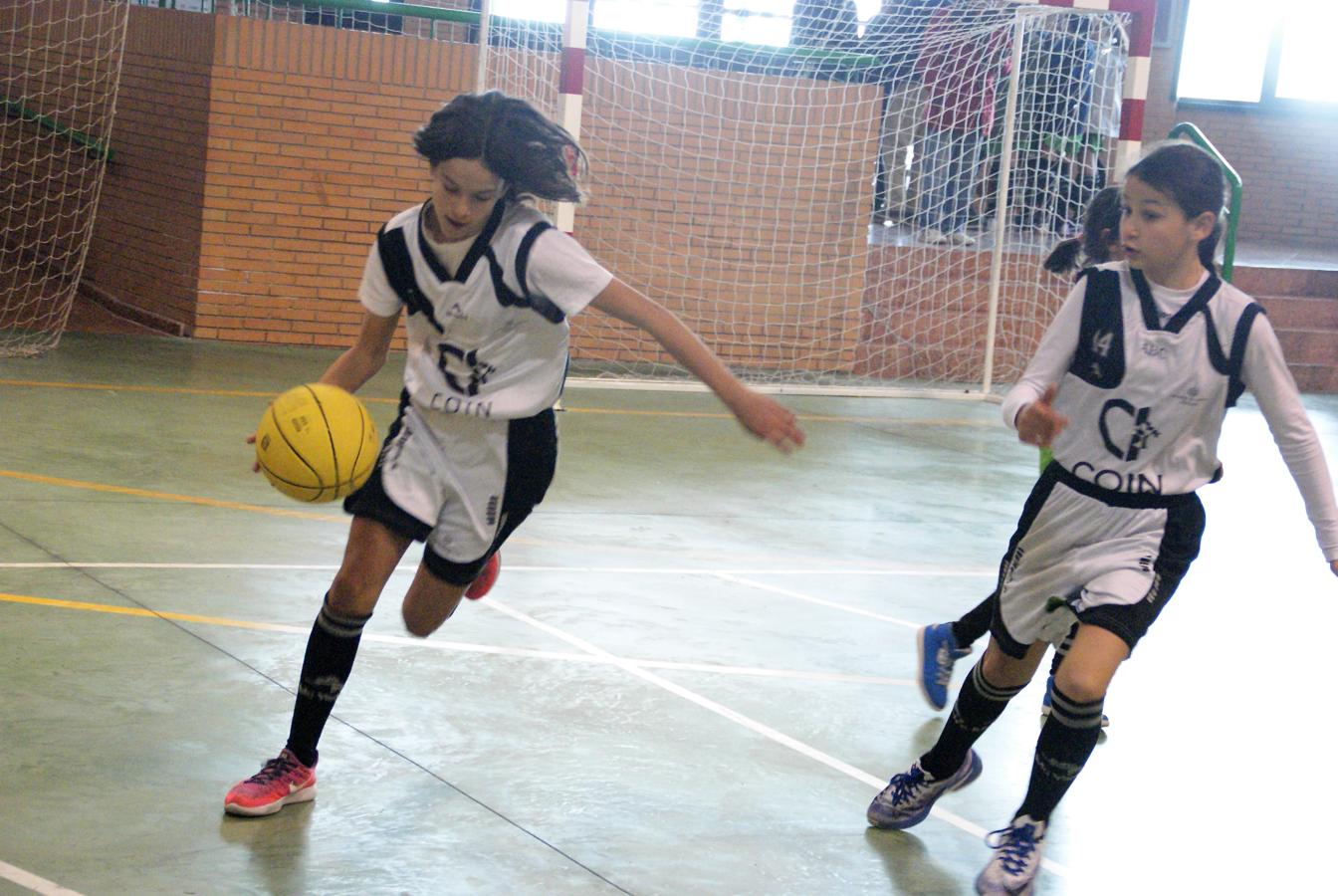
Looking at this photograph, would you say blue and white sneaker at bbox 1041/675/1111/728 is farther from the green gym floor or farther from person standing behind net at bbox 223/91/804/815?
person standing behind net at bbox 223/91/804/815

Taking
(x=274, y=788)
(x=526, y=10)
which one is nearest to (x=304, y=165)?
(x=526, y=10)

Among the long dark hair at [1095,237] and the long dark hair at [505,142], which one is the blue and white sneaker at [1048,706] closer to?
the long dark hair at [1095,237]

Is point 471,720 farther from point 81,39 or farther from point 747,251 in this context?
point 81,39

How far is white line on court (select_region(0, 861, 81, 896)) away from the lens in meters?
2.77

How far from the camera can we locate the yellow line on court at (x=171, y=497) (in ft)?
21.0

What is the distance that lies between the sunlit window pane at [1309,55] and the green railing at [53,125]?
43.4 ft

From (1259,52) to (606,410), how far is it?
39.1ft

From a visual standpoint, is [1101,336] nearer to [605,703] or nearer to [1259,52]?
[605,703]

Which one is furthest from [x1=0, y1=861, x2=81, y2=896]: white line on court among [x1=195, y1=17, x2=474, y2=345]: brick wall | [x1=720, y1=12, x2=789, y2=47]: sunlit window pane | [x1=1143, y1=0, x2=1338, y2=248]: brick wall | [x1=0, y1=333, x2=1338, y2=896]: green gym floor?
[x1=1143, y1=0, x2=1338, y2=248]: brick wall

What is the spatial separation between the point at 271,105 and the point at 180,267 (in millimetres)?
1458

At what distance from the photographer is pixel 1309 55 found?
18.5m

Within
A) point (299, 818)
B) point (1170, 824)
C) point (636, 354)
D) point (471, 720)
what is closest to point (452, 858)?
point (299, 818)

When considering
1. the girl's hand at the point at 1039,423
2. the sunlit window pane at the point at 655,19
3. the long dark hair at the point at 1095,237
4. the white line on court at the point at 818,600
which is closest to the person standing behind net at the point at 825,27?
the sunlit window pane at the point at 655,19

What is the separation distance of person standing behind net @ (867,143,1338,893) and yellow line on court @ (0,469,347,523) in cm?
385
